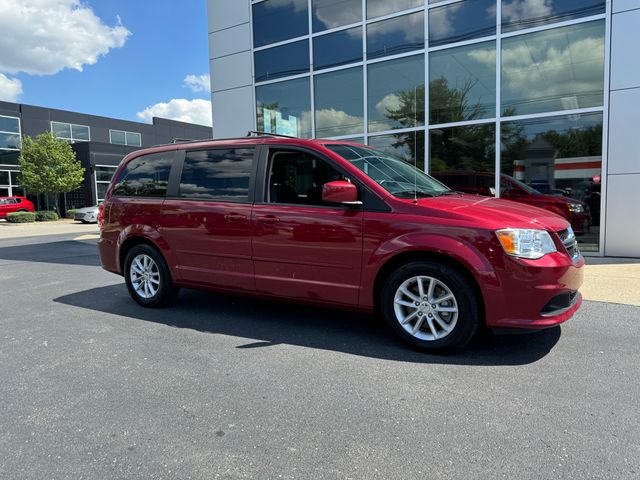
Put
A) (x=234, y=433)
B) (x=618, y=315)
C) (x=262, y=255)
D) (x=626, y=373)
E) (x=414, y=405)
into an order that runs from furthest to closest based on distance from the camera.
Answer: (x=618, y=315) < (x=262, y=255) < (x=626, y=373) < (x=414, y=405) < (x=234, y=433)

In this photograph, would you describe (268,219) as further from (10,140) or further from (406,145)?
(10,140)

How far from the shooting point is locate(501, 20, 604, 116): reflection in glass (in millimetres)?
8234

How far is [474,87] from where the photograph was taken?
9.34 m

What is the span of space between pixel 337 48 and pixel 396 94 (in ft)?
6.45

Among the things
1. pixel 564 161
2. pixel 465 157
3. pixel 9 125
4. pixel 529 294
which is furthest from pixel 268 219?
pixel 9 125

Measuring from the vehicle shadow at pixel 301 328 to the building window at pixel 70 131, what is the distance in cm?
3697

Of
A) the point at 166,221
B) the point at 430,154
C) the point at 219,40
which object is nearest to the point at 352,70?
the point at 430,154

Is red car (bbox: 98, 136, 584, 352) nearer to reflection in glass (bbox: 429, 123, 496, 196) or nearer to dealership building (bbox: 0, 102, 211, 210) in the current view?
reflection in glass (bbox: 429, 123, 496, 196)

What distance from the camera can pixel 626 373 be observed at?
336 cm

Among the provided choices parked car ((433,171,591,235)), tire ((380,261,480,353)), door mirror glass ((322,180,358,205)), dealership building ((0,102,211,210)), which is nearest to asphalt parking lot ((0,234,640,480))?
tire ((380,261,480,353))

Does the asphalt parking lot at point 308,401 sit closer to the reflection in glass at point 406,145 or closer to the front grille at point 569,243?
the front grille at point 569,243

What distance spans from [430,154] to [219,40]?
7.04m

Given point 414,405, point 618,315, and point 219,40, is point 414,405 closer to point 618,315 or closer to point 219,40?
point 618,315

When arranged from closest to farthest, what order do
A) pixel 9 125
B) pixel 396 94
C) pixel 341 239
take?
pixel 341 239, pixel 396 94, pixel 9 125
